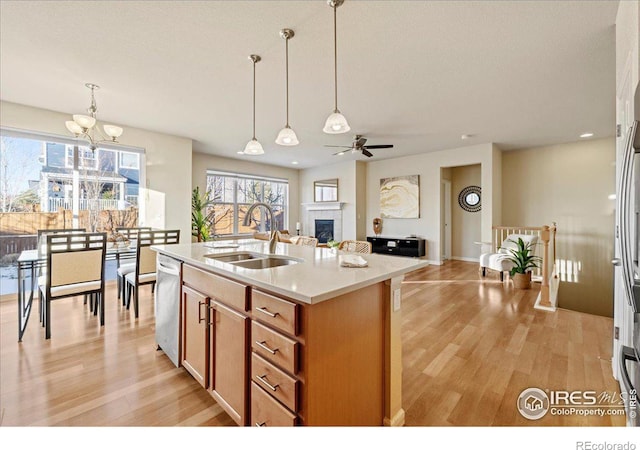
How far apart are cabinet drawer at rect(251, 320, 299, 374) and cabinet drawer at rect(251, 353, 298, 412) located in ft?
0.10

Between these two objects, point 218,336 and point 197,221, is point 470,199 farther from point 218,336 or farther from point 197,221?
point 218,336

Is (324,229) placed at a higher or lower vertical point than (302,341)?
higher

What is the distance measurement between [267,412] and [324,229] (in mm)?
6942

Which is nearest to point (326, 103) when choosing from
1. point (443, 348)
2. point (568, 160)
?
point (443, 348)

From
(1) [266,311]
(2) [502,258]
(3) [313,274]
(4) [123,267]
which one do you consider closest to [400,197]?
(2) [502,258]

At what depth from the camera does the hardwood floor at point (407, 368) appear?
165cm

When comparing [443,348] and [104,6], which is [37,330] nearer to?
[104,6]

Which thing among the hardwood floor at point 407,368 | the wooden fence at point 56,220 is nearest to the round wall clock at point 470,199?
the hardwood floor at point 407,368

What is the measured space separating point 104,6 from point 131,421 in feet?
8.62

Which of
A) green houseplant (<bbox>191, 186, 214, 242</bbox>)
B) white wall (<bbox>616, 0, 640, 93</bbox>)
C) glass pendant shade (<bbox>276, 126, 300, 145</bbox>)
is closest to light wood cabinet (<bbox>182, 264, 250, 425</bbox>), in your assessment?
glass pendant shade (<bbox>276, 126, 300, 145</bbox>)

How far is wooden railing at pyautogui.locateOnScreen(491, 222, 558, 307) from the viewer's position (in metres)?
3.54

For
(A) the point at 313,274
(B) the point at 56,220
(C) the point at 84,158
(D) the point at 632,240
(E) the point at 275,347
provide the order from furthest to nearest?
(C) the point at 84,158 < (B) the point at 56,220 < (A) the point at 313,274 < (E) the point at 275,347 < (D) the point at 632,240

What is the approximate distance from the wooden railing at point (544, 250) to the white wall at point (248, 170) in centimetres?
535

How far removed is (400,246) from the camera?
265 inches
